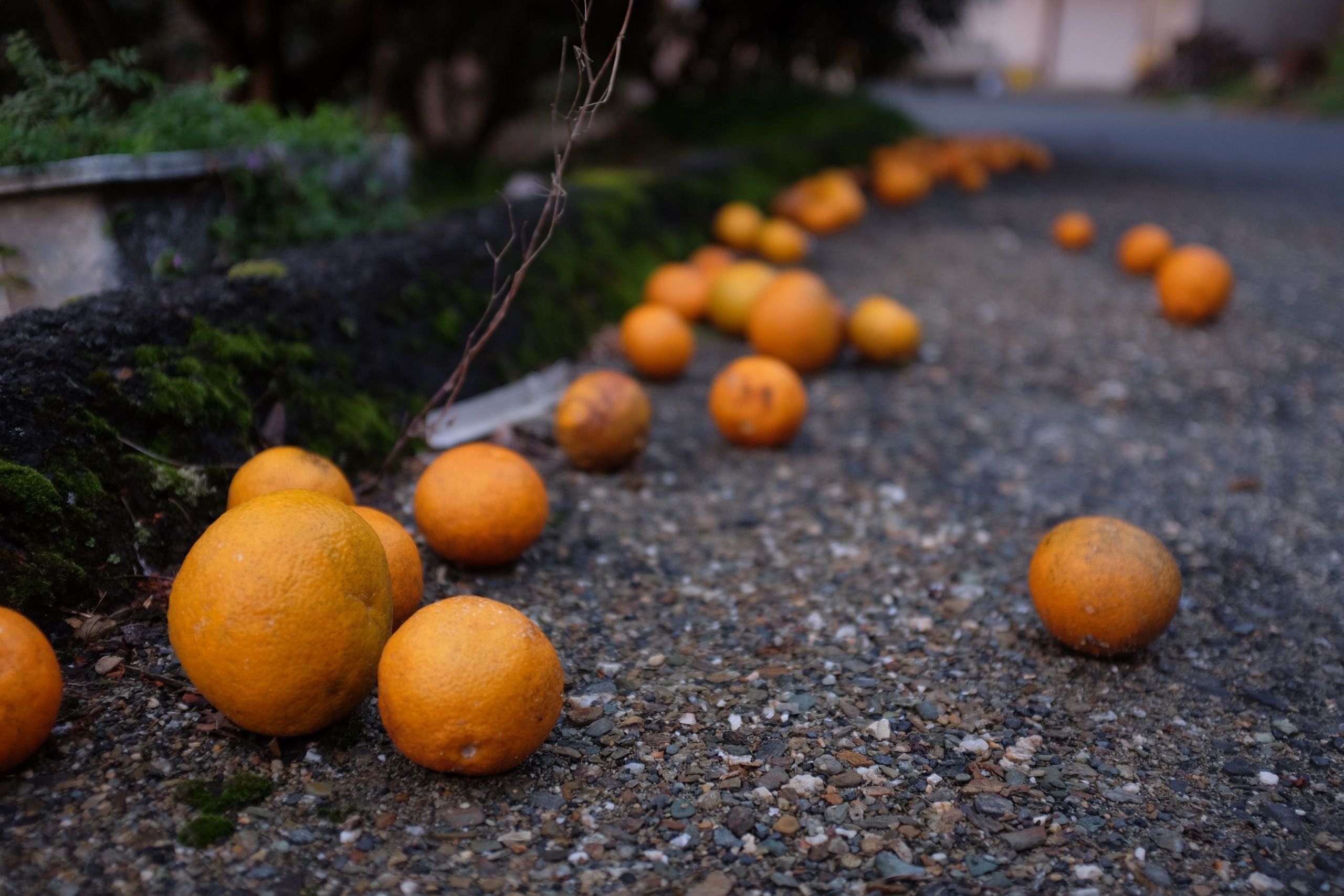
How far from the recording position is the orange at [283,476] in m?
3.08

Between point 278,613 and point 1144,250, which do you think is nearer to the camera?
point 278,613

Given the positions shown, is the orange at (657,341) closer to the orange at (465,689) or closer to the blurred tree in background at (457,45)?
the orange at (465,689)

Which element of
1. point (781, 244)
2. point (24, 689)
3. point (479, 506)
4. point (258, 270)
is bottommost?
point (781, 244)

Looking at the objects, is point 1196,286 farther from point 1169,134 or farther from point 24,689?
point 1169,134

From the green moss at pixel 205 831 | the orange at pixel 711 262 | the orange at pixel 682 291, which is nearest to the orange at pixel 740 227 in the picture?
the orange at pixel 711 262

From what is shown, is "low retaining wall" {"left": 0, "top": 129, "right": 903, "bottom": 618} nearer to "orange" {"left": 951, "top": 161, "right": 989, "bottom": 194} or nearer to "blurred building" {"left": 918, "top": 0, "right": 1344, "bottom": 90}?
"orange" {"left": 951, "top": 161, "right": 989, "bottom": 194}

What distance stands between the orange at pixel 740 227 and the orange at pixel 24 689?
6.39 meters

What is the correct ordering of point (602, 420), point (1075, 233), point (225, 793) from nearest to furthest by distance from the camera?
point (225, 793) < point (602, 420) < point (1075, 233)

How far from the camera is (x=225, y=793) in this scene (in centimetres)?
234

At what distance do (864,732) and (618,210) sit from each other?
16.6 ft

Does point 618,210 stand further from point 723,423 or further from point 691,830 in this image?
point 691,830

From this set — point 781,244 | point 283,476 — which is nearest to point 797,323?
point 781,244

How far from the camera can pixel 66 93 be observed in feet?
14.1

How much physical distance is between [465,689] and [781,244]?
6.05m
